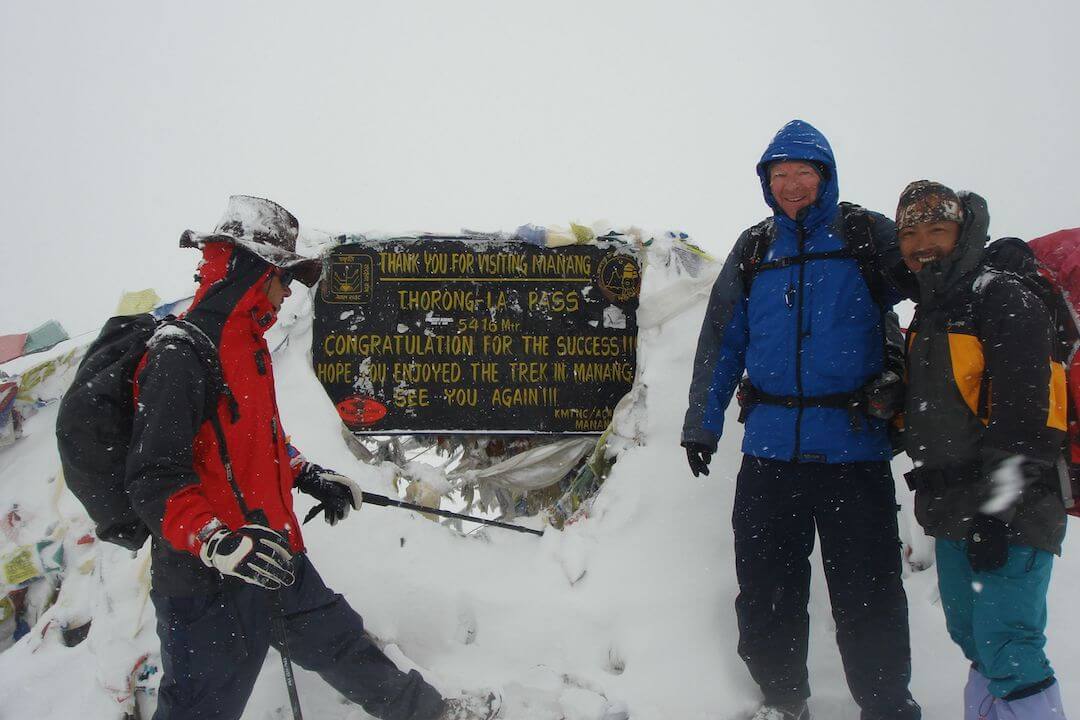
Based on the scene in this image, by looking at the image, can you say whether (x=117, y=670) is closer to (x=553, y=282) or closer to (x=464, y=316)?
(x=464, y=316)

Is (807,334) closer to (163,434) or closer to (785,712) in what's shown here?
(785,712)

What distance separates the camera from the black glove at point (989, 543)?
202 centimetres

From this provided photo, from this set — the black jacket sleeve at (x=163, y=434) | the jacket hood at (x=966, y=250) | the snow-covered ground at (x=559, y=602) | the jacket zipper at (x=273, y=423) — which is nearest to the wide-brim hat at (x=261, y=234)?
the jacket zipper at (x=273, y=423)

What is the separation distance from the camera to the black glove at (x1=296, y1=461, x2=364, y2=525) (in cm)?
292

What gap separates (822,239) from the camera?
2578 mm

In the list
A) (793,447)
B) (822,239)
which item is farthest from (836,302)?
(793,447)

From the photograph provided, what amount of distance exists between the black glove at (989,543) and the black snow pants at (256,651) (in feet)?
6.80

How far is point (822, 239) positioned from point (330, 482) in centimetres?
234

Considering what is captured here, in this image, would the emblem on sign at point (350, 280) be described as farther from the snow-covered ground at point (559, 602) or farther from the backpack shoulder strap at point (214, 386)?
the backpack shoulder strap at point (214, 386)

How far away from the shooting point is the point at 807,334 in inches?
97.9

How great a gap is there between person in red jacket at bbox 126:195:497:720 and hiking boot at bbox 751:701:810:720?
132cm

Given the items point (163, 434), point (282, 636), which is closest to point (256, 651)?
point (282, 636)

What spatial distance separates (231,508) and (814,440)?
210 centimetres

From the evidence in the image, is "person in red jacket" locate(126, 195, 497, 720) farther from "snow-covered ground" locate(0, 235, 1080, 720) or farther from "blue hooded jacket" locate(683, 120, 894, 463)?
"blue hooded jacket" locate(683, 120, 894, 463)
